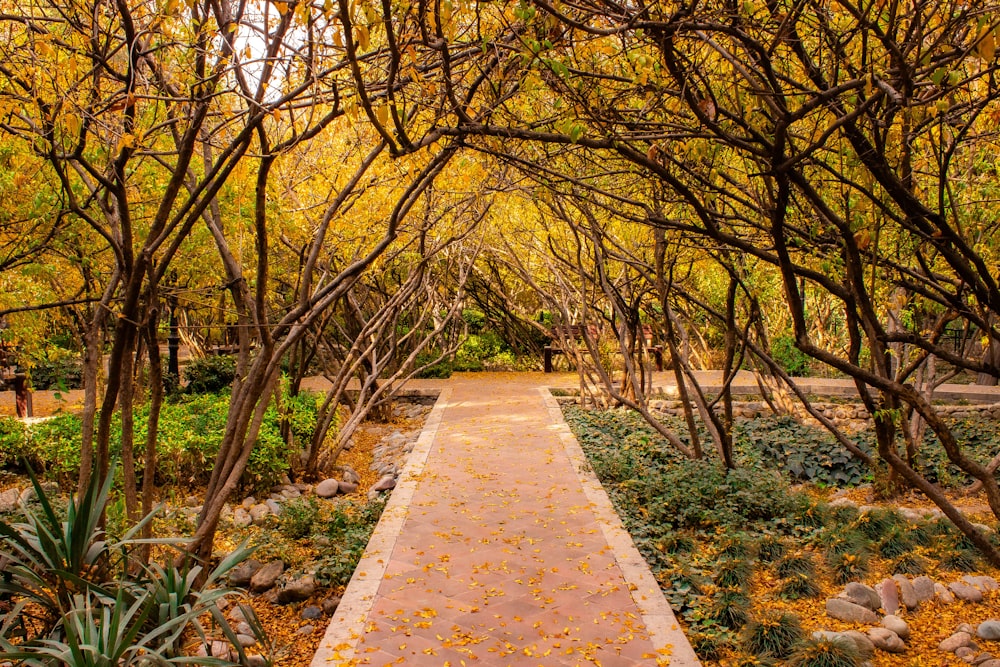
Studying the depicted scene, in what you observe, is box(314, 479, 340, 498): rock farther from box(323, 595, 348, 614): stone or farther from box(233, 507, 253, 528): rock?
box(323, 595, 348, 614): stone

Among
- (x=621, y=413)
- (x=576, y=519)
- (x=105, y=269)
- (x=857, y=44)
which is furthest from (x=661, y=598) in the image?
(x=105, y=269)

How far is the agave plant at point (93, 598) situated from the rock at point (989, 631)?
4029mm

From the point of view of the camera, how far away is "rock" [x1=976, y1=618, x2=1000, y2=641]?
4.55 m

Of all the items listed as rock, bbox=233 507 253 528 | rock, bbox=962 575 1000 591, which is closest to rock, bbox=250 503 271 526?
rock, bbox=233 507 253 528

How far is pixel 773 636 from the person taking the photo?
4449mm

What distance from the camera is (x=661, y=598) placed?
4918 millimetres

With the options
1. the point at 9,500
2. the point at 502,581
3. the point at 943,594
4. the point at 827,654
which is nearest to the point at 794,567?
the point at 943,594

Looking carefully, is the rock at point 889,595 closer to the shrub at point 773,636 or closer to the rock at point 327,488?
the shrub at point 773,636

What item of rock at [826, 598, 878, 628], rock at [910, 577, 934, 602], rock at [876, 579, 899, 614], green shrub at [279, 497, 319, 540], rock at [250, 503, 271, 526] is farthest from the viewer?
rock at [250, 503, 271, 526]

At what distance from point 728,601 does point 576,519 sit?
6.35ft

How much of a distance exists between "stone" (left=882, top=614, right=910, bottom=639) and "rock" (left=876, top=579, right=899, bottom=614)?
0.20m

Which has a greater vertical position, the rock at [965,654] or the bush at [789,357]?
the bush at [789,357]

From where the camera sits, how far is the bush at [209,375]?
14.6m

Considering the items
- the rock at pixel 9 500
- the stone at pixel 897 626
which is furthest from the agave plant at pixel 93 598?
the stone at pixel 897 626
